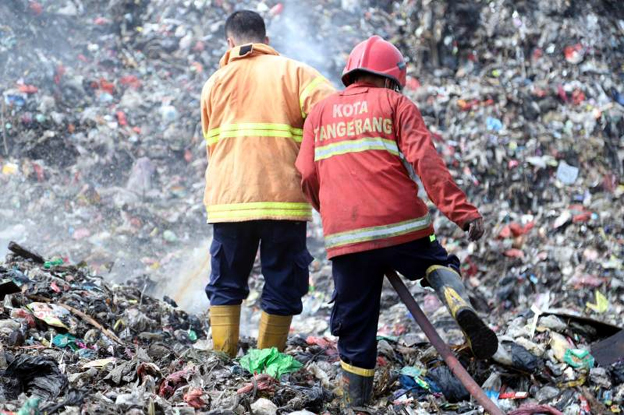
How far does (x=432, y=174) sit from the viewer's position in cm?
276

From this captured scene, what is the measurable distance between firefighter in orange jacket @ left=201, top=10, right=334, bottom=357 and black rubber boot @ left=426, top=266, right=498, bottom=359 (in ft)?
2.63

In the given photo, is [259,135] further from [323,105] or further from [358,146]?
[358,146]

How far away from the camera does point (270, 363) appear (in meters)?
3.36

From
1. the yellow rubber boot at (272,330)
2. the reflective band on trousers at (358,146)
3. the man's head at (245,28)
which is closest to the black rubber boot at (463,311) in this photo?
the reflective band on trousers at (358,146)

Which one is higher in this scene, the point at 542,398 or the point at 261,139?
the point at 261,139

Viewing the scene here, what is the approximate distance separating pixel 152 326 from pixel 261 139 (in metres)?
1.27

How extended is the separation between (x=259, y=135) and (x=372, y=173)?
2.45ft

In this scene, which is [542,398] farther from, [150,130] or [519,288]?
[150,130]

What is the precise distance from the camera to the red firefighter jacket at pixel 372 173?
2.88 metres

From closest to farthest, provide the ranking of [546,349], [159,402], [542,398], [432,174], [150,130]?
[159,402] → [432,174] → [542,398] → [546,349] → [150,130]

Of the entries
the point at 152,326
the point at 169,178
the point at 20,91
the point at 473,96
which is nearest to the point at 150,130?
the point at 169,178

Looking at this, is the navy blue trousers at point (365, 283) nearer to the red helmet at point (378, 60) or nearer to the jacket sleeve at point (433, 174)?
the jacket sleeve at point (433, 174)

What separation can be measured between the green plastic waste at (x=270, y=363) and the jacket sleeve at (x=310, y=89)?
1.14m

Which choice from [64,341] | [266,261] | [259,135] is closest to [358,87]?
[259,135]
